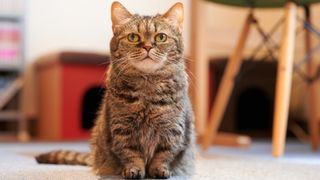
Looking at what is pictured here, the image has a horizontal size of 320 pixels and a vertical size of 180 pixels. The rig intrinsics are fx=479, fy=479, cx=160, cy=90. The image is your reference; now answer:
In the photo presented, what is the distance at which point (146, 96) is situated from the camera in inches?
43.2

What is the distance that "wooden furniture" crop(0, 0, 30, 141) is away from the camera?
3012 mm

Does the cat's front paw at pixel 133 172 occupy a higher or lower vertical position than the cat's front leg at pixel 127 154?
lower

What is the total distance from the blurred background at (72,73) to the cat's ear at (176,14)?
1414mm

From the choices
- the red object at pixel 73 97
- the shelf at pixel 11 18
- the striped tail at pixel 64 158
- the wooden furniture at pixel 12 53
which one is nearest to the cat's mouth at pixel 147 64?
the striped tail at pixel 64 158

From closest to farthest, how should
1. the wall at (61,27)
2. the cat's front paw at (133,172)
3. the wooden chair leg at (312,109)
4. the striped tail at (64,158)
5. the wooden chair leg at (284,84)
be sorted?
the cat's front paw at (133,172) → the striped tail at (64,158) → the wooden chair leg at (284,84) → the wooden chair leg at (312,109) → the wall at (61,27)

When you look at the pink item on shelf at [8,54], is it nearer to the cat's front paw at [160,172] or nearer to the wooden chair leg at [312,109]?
→ the wooden chair leg at [312,109]

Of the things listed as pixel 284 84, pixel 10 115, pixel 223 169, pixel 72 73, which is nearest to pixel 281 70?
pixel 284 84

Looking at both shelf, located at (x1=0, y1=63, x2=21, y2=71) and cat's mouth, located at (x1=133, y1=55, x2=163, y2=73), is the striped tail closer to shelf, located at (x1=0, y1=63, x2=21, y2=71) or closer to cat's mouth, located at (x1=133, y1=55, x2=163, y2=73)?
cat's mouth, located at (x1=133, y1=55, x2=163, y2=73)

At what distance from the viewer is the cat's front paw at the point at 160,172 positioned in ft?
3.54

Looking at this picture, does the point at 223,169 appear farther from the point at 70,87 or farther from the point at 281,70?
the point at 70,87

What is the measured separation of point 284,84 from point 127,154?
2.28 ft

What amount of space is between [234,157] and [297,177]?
0.50 m

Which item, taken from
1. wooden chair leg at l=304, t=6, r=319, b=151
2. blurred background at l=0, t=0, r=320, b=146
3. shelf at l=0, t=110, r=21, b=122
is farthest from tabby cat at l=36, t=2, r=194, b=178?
shelf at l=0, t=110, r=21, b=122

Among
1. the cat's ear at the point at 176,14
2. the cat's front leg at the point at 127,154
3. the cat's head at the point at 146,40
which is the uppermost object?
the cat's ear at the point at 176,14
